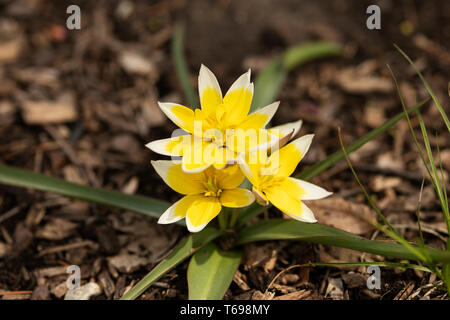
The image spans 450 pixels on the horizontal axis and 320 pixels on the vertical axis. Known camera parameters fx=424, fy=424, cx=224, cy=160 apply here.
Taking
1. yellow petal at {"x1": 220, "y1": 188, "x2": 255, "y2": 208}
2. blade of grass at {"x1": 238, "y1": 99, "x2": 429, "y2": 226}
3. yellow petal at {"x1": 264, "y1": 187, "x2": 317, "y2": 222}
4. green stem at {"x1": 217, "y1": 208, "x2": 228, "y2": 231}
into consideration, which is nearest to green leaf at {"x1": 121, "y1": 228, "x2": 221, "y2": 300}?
green stem at {"x1": 217, "y1": 208, "x2": 228, "y2": 231}

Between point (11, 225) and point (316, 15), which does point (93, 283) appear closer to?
point (11, 225)

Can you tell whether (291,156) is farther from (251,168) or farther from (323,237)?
(323,237)

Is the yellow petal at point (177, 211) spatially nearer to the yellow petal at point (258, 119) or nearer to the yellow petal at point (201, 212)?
the yellow petal at point (201, 212)

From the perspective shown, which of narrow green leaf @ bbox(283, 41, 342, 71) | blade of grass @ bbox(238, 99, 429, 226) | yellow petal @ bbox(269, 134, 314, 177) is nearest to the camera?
yellow petal @ bbox(269, 134, 314, 177)

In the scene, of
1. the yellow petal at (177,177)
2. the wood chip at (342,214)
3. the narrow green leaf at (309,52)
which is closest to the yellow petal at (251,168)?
the yellow petal at (177,177)

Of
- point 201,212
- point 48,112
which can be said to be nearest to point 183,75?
point 48,112

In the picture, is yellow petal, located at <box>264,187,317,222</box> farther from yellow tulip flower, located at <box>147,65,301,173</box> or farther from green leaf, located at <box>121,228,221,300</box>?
green leaf, located at <box>121,228,221,300</box>

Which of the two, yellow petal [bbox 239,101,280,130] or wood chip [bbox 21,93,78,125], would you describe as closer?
yellow petal [bbox 239,101,280,130]
